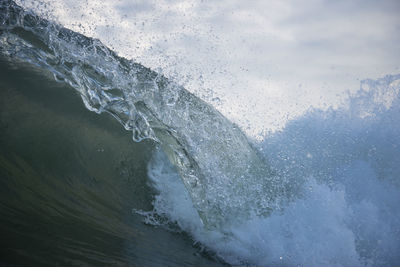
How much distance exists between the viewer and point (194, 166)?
111 inches

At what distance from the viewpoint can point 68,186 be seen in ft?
8.07

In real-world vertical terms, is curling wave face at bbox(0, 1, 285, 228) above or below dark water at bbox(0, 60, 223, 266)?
above

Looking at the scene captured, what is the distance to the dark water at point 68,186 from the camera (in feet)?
5.19

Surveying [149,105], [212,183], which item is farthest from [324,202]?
[149,105]

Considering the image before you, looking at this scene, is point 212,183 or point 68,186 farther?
point 212,183

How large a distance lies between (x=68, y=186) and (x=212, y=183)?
4.24ft

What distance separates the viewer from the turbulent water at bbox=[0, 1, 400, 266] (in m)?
2.62

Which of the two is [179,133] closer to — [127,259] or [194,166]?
[194,166]

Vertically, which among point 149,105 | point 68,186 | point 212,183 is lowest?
point 68,186

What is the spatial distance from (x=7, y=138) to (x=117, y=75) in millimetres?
1146

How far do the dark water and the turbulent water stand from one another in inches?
5.7

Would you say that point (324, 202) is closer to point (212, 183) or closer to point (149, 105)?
point (212, 183)

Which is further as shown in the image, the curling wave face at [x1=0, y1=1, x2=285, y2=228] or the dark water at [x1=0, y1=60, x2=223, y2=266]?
the curling wave face at [x1=0, y1=1, x2=285, y2=228]

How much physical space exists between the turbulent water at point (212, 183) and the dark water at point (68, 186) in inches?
5.7
